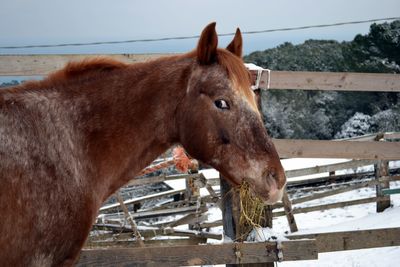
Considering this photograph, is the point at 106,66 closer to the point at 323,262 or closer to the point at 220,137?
the point at 220,137

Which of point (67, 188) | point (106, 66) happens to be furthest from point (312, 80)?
point (67, 188)

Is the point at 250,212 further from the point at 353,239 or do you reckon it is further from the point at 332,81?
the point at 332,81

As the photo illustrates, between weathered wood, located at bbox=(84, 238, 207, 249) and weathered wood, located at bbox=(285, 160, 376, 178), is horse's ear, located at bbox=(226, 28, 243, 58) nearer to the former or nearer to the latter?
weathered wood, located at bbox=(84, 238, 207, 249)

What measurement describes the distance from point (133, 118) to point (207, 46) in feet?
1.94

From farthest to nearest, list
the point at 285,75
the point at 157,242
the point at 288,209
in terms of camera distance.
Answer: the point at 288,209 < the point at 157,242 < the point at 285,75

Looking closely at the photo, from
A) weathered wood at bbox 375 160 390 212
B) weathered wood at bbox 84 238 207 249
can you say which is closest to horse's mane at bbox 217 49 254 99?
weathered wood at bbox 84 238 207 249

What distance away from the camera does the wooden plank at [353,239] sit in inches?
160

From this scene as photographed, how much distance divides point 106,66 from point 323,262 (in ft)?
14.7

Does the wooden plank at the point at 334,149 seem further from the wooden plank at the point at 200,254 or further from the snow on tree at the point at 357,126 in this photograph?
the snow on tree at the point at 357,126

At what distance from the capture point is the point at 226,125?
2621mm

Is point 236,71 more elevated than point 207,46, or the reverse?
point 207,46

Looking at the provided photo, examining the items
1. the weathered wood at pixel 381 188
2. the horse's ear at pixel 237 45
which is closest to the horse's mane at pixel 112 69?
the horse's ear at pixel 237 45

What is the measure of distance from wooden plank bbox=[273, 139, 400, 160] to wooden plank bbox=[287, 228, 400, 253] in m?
0.86

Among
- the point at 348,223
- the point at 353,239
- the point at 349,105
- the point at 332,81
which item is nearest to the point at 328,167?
the point at 348,223
